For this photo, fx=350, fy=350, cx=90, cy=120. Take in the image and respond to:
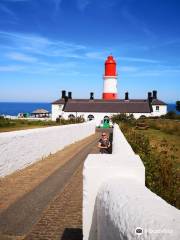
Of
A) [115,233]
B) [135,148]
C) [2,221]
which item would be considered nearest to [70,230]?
[2,221]

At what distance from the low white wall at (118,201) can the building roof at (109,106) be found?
53.3 metres

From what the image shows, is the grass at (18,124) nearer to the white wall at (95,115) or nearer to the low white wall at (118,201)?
the white wall at (95,115)

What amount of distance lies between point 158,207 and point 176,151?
1764 cm

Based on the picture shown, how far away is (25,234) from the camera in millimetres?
5910

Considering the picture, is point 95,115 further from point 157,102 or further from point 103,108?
point 157,102

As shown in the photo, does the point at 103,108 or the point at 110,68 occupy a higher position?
the point at 110,68

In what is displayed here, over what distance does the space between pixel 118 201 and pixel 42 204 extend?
4795 millimetres

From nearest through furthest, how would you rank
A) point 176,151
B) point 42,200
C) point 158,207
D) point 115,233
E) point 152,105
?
point 158,207, point 115,233, point 42,200, point 176,151, point 152,105

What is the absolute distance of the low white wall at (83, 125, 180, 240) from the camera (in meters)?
2.47

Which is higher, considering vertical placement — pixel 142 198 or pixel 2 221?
pixel 142 198

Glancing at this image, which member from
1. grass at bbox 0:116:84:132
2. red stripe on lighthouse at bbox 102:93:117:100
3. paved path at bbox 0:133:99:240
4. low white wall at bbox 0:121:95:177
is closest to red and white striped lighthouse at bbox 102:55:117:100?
red stripe on lighthouse at bbox 102:93:117:100

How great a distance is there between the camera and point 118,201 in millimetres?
3146

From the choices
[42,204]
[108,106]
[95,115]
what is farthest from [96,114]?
[42,204]

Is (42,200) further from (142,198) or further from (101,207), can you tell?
(142,198)
